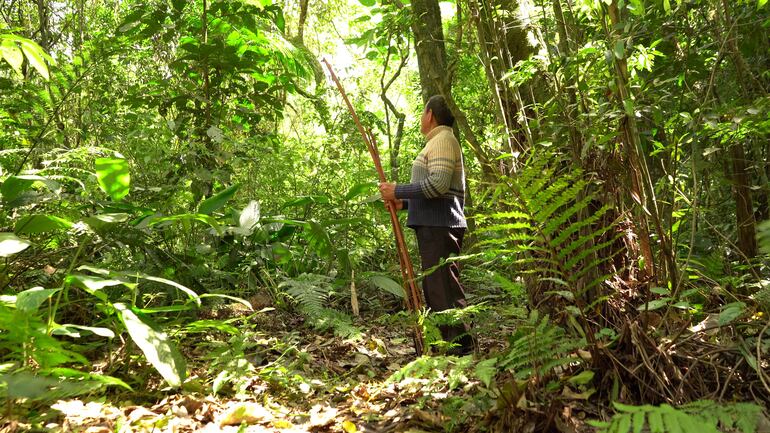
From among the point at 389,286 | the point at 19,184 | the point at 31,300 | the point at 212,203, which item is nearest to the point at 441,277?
the point at 389,286

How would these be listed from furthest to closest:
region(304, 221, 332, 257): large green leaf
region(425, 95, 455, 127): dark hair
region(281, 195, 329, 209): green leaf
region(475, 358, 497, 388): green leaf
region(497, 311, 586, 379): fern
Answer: region(281, 195, 329, 209): green leaf → region(304, 221, 332, 257): large green leaf → region(425, 95, 455, 127): dark hair → region(497, 311, 586, 379): fern → region(475, 358, 497, 388): green leaf

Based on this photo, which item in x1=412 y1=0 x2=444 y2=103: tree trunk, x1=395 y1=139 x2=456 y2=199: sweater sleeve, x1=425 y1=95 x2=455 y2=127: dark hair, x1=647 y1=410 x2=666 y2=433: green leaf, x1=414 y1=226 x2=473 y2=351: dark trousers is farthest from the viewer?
x1=412 y1=0 x2=444 y2=103: tree trunk

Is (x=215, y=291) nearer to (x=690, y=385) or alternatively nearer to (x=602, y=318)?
(x=602, y=318)

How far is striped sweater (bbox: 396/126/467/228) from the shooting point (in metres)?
3.39

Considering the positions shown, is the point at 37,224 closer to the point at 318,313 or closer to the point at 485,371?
the point at 318,313

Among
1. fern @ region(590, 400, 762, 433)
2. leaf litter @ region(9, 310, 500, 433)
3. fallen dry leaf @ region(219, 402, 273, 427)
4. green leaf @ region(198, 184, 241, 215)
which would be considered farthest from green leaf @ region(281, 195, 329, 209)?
fern @ region(590, 400, 762, 433)

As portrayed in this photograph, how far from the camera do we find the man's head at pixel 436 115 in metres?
3.61

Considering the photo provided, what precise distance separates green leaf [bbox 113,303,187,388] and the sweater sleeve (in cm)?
155

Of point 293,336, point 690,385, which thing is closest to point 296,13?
point 293,336

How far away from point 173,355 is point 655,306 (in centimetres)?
182

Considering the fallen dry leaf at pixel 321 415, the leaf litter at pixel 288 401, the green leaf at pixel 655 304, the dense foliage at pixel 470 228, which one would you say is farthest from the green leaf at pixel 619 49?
the fallen dry leaf at pixel 321 415

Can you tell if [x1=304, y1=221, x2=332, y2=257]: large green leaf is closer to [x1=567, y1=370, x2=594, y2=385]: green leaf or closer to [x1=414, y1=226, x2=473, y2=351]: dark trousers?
[x1=414, y1=226, x2=473, y2=351]: dark trousers

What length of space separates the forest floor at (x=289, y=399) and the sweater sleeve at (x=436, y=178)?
34.9 inches

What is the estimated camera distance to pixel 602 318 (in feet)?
7.44
